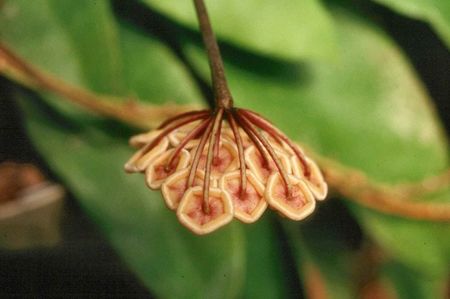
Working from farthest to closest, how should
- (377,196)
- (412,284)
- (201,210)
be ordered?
(412,284), (377,196), (201,210)

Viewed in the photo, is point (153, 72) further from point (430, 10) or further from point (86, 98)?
point (430, 10)

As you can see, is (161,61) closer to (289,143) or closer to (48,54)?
(48,54)

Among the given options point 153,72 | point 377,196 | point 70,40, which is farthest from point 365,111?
point 70,40

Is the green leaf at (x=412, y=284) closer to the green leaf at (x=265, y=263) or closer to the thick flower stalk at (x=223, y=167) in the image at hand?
the green leaf at (x=265, y=263)

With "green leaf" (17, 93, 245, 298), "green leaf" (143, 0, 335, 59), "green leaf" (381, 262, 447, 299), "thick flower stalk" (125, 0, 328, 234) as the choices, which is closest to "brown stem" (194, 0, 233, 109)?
"thick flower stalk" (125, 0, 328, 234)

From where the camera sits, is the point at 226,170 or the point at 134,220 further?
the point at 134,220

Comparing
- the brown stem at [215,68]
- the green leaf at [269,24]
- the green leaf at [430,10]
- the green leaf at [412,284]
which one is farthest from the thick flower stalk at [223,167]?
the green leaf at [412,284]

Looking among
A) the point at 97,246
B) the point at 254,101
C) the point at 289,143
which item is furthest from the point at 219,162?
the point at 97,246
